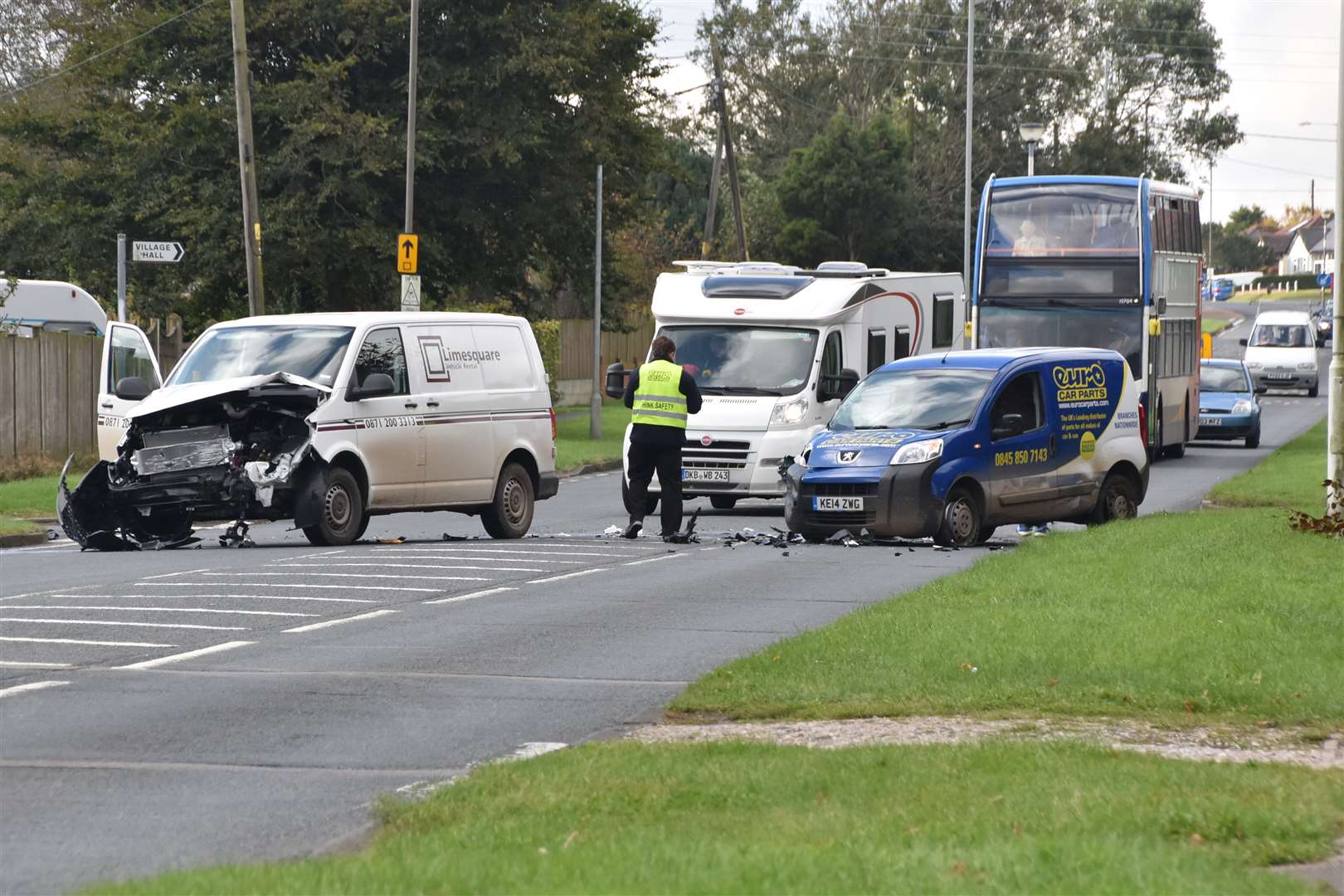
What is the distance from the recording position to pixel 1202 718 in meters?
8.68

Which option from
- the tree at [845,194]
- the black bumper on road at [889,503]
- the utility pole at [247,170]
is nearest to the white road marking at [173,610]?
the black bumper on road at [889,503]

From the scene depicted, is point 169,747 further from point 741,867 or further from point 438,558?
point 438,558

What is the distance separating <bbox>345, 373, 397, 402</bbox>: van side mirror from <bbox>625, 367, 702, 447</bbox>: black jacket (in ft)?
7.30

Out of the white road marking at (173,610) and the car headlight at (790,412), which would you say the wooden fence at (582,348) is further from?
the white road marking at (173,610)

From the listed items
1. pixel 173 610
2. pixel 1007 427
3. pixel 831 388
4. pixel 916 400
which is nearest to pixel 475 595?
pixel 173 610

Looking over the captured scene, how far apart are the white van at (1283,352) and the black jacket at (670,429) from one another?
144 ft

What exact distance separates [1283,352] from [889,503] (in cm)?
4487

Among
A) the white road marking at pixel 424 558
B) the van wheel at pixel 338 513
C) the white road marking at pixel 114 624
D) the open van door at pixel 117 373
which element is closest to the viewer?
the white road marking at pixel 114 624

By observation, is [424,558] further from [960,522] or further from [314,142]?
[314,142]

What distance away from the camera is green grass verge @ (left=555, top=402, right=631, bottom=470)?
3481cm

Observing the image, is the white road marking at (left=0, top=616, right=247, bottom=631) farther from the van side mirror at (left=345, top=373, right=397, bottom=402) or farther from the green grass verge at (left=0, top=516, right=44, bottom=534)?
the green grass verge at (left=0, top=516, right=44, bottom=534)

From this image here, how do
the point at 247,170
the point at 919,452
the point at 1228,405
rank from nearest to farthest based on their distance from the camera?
the point at 919,452, the point at 247,170, the point at 1228,405

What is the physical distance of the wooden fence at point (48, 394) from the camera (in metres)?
28.9

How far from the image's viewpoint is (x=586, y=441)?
39.4m
